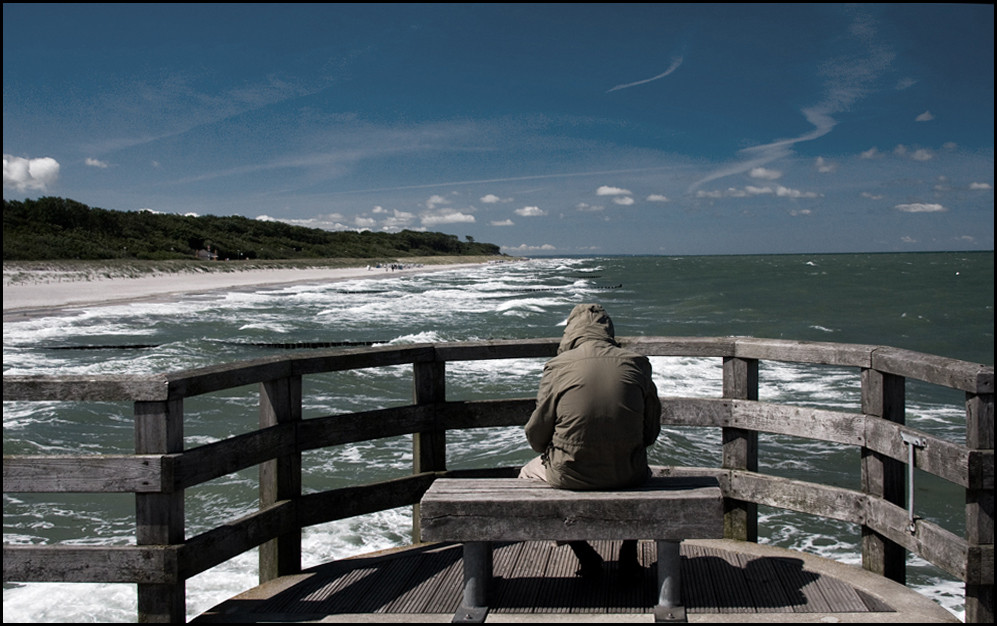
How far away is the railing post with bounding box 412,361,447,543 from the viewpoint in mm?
4699

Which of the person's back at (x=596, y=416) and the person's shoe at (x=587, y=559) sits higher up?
the person's back at (x=596, y=416)

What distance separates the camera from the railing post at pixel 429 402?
15.4ft

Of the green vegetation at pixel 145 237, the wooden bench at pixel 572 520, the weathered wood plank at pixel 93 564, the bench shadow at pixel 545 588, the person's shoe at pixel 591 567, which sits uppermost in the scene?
the green vegetation at pixel 145 237

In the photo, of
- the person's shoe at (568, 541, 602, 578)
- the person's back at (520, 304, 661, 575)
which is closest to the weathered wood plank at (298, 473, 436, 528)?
the person's shoe at (568, 541, 602, 578)

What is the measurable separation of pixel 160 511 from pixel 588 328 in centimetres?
219

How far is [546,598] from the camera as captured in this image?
381cm

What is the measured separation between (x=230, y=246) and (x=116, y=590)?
343 feet

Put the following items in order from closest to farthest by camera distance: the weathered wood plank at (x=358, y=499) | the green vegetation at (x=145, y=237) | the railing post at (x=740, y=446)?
the weathered wood plank at (x=358, y=499)
the railing post at (x=740, y=446)
the green vegetation at (x=145, y=237)

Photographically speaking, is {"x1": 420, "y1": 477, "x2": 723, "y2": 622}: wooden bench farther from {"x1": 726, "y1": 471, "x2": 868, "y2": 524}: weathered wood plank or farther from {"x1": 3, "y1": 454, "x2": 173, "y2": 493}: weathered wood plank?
{"x1": 3, "y1": 454, "x2": 173, "y2": 493}: weathered wood plank

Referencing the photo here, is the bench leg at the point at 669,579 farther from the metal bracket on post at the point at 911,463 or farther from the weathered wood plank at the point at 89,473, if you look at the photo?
the weathered wood plank at the point at 89,473

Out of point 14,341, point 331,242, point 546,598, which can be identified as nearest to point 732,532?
point 546,598

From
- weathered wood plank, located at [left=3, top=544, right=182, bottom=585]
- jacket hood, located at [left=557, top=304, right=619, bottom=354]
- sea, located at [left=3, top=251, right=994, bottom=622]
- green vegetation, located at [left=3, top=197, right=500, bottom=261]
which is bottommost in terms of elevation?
sea, located at [left=3, top=251, right=994, bottom=622]

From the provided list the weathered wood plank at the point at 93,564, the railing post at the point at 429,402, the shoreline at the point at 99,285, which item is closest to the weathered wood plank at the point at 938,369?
the railing post at the point at 429,402

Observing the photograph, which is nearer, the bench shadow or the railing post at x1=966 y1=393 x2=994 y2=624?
the railing post at x1=966 y1=393 x2=994 y2=624
